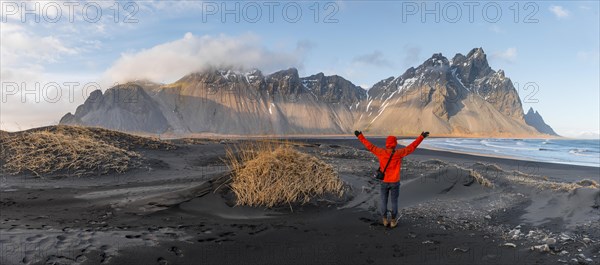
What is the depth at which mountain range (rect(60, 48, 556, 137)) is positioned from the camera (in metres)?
122

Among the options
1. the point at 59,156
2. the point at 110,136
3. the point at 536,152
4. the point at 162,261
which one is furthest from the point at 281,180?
the point at 536,152

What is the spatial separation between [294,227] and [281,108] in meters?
157

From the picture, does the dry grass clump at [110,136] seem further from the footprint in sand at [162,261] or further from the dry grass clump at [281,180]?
the footprint in sand at [162,261]

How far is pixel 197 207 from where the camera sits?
8.50 metres

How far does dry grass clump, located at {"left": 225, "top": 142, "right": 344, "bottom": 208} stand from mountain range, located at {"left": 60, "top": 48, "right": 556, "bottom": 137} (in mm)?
106551

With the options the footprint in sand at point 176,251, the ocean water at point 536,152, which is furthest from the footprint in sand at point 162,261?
the ocean water at point 536,152

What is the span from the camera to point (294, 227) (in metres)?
7.24

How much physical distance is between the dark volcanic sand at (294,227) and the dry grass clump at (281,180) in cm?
35

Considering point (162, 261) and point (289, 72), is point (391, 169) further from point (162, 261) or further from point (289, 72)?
point (289, 72)

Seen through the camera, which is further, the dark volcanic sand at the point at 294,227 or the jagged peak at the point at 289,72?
the jagged peak at the point at 289,72

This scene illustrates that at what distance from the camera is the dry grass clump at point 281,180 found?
341 inches

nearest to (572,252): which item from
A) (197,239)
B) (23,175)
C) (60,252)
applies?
(197,239)

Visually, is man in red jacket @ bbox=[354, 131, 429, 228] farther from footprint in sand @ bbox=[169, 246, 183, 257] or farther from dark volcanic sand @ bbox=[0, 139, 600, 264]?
footprint in sand @ bbox=[169, 246, 183, 257]

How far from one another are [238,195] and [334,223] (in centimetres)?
239
